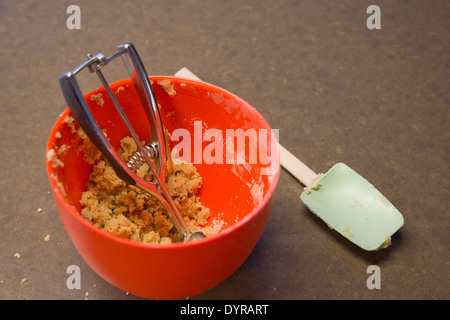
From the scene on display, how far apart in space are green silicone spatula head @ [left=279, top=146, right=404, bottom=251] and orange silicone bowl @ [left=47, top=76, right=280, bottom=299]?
5.4 inches

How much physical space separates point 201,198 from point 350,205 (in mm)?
232

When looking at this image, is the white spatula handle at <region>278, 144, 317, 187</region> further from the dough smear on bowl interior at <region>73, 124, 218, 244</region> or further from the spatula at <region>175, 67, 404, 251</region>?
the dough smear on bowl interior at <region>73, 124, 218, 244</region>

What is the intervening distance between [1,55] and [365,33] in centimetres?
75

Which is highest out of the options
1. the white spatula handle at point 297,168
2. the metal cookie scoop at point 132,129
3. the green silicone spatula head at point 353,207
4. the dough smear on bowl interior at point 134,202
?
the metal cookie scoop at point 132,129

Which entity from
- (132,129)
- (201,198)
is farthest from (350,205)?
(132,129)

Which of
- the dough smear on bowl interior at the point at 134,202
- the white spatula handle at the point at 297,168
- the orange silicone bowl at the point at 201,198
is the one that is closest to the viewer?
the orange silicone bowl at the point at 201,198

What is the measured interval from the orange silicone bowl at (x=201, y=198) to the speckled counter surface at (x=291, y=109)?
105mm

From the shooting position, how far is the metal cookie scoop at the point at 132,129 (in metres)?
0.50

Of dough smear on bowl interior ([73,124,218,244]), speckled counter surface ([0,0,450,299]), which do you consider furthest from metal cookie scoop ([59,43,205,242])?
speckled counter surface ([0,0,450,299])

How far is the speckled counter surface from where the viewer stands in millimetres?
676

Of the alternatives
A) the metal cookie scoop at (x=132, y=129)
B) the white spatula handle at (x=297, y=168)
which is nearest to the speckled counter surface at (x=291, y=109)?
the white spatula handle at (x=297, y=168)

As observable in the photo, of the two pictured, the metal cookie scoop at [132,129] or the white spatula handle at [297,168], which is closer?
the metal cookie scoop at [132,129]

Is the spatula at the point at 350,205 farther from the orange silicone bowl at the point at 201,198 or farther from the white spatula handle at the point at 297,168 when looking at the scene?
the orange silicone bowl at the point at 201,198
